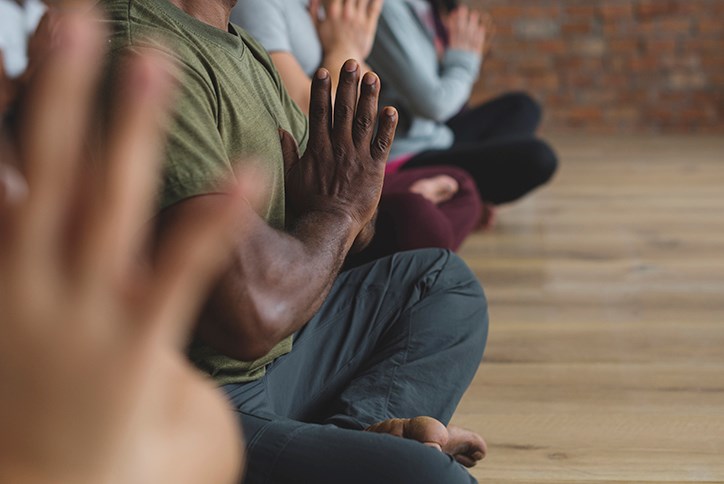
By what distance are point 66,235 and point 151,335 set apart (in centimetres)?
7

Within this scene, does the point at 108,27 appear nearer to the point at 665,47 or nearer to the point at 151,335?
the point at 151,335

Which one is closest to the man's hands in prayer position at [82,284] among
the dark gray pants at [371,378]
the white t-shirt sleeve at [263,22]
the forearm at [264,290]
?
the forearm at [264,290]

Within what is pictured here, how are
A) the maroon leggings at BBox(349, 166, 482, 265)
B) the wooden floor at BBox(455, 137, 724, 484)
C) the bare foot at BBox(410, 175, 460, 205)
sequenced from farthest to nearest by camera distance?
the bare foot at BBox(410, 175, 460, 205) → the maroon leggings at BBox(349, 166, 482, 265) → the wooden floor at BBox(455, 137, 724, 484)

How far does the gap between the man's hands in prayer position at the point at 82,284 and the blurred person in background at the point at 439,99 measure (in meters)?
2.23

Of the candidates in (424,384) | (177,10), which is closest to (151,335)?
(177,10)

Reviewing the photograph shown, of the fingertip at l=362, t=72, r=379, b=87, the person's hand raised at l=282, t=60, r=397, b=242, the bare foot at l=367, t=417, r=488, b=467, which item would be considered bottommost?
the bare foot at l=367, t=417, r=488, b=467

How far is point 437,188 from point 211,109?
4.77ft

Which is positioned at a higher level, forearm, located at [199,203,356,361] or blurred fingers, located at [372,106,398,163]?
blurred fingers, located at [372,106,398,163]

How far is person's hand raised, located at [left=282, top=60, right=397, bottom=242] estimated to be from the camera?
1.05 metres

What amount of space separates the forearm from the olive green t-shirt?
0.25 ft

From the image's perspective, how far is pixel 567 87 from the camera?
4.88m

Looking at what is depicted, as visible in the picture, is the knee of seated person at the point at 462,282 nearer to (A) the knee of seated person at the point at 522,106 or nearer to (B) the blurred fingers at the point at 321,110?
(B) the blurred fingers at the point at 321,110

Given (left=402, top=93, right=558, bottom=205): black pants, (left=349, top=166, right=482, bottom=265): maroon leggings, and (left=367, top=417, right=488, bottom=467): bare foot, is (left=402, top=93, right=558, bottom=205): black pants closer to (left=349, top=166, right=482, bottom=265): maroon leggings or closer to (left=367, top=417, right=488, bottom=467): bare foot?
(left=349, top=166, right=482, bottom=265): maroon leggings

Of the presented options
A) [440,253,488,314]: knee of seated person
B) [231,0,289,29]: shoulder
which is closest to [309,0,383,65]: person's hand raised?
[231,0,289,29]: shoulder
